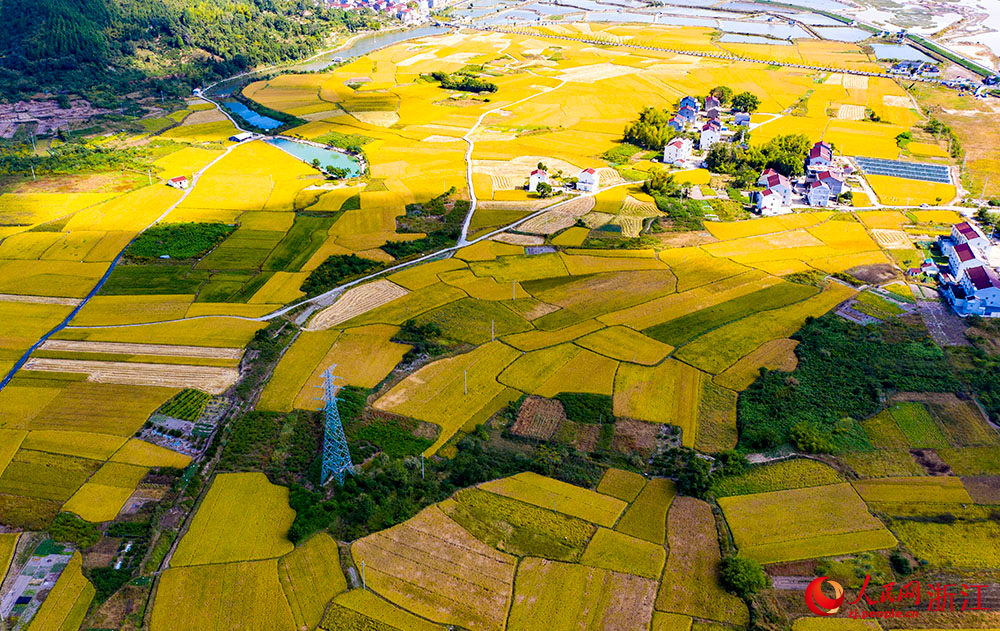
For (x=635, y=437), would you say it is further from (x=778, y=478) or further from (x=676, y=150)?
(x=676, y=150)

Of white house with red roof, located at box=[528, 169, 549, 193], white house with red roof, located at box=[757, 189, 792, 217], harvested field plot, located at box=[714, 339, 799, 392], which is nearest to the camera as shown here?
harvested field plot, located at box=[714, 339, 799, 392]

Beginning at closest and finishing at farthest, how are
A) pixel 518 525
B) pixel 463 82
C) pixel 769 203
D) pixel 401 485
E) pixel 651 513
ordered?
pixel 518 525 < pixel 651 513 < pixel 401 485 < pixel 769 203 < pixel 463 82

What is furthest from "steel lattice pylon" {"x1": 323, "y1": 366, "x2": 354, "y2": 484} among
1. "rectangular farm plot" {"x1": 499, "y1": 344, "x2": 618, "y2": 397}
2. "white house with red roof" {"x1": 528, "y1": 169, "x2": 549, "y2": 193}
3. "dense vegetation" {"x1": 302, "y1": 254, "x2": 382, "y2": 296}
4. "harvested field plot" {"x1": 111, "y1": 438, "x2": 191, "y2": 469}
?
"white house with red roof" {"x1": 528, "y1": 169, "x2": 549, "y2": 193}

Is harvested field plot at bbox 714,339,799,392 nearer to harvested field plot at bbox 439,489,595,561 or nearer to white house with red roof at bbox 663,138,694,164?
harvested field plot at bbox 439,489,595,561

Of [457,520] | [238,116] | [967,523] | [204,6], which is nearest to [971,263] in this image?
[967,523]

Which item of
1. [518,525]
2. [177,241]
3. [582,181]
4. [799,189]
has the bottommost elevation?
[799,189]

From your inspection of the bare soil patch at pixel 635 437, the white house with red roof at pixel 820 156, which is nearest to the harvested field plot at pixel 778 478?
the bare soil patch at pixel 635 437

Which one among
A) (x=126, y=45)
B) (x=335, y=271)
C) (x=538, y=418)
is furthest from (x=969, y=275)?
(x=126, y=45)
